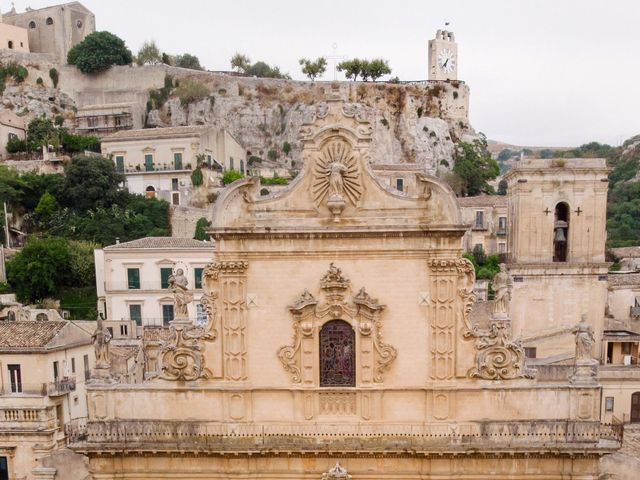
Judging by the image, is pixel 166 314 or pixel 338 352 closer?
pixel 338 352

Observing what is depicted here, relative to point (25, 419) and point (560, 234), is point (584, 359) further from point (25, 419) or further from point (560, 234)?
point (25, 419)

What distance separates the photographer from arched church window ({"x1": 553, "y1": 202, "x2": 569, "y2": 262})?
22.8 metres

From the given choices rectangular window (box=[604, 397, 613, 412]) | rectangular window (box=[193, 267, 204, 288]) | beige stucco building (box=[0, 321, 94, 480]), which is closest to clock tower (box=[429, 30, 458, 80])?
rectangular window (box=[193, 267, 204, 288])

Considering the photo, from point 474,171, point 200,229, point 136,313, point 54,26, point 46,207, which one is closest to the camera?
point 136,313

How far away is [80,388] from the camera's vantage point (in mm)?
24078

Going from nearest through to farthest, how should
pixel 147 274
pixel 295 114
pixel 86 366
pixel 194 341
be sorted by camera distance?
1. pixel 194 341
2. pixel 86 366
3. pixel 147 274
4. pixel 295 114

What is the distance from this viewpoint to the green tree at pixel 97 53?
2854 inches

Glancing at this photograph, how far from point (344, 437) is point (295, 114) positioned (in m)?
62.5

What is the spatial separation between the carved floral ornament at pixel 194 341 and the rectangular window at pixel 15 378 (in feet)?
37.7

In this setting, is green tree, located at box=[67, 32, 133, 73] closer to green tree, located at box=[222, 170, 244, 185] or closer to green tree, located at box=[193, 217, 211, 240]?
green tree, located at box=[222, 170, 244, 185]

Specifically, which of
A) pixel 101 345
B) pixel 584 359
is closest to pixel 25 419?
pixel 101 345

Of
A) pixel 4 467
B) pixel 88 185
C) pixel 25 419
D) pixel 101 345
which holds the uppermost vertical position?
pixel 88 185

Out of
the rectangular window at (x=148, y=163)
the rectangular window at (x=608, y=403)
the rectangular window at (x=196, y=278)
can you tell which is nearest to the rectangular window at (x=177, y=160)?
the rectangular window at (x=148, y=163)

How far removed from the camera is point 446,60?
8181 centimetres
